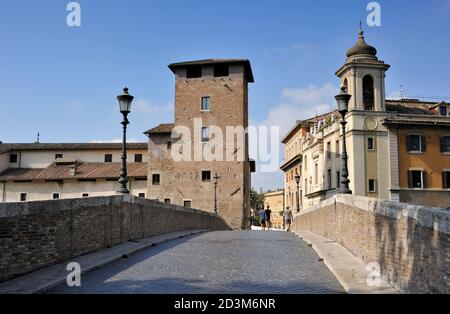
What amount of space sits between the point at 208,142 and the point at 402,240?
38.5 m

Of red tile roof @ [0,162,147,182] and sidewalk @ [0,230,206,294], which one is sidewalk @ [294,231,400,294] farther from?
red tile roof @ [0,162,147,182]

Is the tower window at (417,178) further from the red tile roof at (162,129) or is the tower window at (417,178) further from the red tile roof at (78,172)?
the red tile roof at (78,172)

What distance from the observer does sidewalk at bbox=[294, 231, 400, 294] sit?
23.9 feet

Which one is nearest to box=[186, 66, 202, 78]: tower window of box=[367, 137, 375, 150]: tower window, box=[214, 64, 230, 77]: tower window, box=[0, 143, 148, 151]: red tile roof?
box=[214, 64, 230, 77]: tower window

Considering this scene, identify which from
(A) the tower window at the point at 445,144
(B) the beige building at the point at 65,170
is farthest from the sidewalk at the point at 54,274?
(B) the beige building at the point at 65,170

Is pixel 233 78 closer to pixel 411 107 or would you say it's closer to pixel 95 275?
pixel 411 107

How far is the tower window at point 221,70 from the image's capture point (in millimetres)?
46250

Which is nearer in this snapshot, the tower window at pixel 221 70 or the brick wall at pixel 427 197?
the brick wall at pixel 427 197

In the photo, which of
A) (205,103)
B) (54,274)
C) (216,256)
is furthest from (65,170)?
(54,274)

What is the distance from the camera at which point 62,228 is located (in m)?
9.42

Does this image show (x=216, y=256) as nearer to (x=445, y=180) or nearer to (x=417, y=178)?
(x=417, y=178)

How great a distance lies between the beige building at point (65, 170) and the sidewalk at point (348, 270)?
39299mm

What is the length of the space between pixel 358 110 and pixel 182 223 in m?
22.9

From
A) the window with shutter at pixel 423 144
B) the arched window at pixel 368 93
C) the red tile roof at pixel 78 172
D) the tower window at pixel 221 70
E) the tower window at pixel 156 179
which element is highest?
the tower window at pixel 221 70
